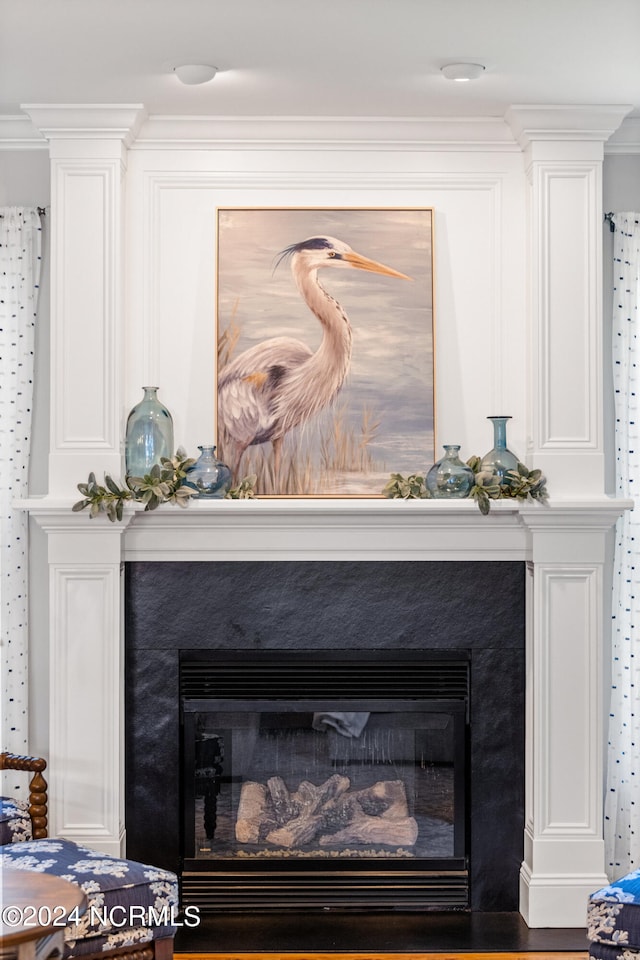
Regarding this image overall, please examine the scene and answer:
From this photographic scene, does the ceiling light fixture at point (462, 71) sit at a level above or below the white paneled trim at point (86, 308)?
above

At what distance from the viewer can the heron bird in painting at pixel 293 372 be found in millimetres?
3703

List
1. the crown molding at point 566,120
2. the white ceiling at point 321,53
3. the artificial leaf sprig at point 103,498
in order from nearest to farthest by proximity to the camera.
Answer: the white ceiling at point 321,53 → the artificial leaf sprig at point 103,498 → the crown molding at point 566,120

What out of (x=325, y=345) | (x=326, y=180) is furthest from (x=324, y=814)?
→ (x=326, y=180)

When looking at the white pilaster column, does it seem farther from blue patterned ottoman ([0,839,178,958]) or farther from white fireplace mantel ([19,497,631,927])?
blue patterned ottoman ([0,839,178,958])

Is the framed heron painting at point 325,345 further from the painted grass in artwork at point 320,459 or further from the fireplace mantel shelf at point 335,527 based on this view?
the fireplace mantel shelf at point 335,527

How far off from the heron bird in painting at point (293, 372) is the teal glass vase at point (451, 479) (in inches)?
19.6

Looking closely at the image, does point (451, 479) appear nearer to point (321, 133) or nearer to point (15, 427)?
point (321, 133)

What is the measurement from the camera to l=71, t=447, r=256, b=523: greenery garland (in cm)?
342

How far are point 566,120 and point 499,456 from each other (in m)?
1.22

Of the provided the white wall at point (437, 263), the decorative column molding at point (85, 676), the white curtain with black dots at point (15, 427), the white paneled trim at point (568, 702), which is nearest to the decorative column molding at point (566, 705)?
the white paneled trim at point (568, 702)

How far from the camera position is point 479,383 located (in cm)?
374

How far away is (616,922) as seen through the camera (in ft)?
8.81

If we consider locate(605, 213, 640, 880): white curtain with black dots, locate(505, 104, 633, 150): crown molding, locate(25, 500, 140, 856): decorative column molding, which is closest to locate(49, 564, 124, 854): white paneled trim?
locate(25, 500, 140, 856): decorative column molding

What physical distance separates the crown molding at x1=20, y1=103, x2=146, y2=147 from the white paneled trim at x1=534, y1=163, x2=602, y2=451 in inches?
58.1
